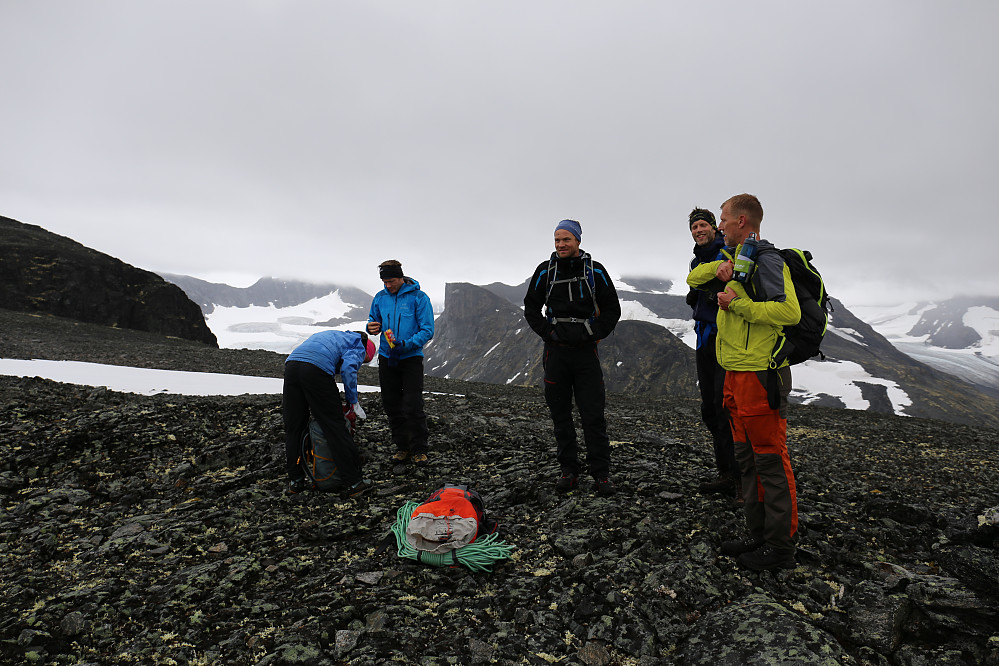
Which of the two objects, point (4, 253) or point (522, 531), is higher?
point (4, 253)

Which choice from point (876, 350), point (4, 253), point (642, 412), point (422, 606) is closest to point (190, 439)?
point (422, 606)

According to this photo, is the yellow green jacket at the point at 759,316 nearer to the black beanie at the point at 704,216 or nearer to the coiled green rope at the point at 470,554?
the black beanie at the point at 704,216

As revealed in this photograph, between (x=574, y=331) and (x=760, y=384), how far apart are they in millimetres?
2073

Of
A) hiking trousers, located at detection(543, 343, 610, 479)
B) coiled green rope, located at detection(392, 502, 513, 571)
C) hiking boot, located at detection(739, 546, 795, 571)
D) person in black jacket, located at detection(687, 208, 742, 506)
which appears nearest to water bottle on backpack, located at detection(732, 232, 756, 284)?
person in black jacket, located at detection(687, 208, 742, 506)

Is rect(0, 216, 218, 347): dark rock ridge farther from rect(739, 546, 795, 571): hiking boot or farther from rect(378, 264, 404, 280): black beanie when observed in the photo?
rect(739, 546, 795, 571): hiking boot

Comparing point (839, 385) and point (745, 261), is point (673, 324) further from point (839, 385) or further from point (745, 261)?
point (745, 261)

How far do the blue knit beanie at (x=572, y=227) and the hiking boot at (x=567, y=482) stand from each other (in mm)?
2972

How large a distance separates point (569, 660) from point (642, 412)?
14.1 metres

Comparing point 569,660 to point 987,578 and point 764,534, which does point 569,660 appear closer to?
point 764,534

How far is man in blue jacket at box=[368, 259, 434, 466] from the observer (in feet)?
23.2

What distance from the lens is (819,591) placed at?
12.2 feet

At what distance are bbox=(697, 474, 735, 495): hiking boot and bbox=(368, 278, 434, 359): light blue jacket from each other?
433 centimetres

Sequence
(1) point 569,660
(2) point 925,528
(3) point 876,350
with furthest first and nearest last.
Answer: (3) point 876,350 < (2) point 925,528 < (1) point 569,660

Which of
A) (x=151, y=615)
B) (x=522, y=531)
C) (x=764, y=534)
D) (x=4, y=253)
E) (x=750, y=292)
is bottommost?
(x=151, y=615)
